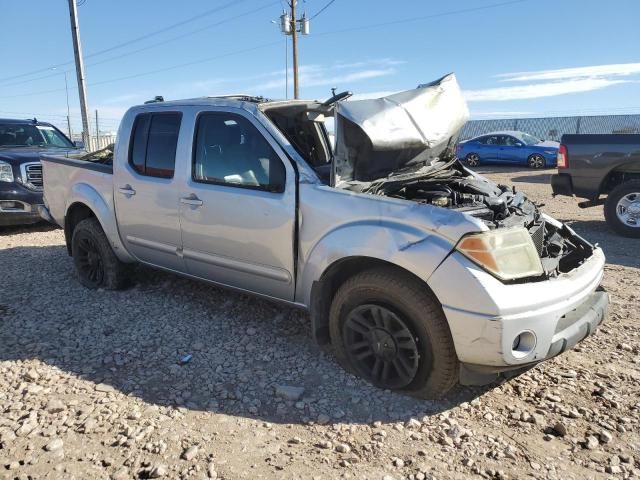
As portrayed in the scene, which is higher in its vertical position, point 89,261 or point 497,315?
point 497,315

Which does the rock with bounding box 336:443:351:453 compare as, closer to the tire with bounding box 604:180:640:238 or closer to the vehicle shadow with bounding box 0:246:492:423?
the vehicle shadow with bounding box 0:246:492:423

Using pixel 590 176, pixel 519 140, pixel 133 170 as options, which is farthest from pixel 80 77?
pixel 519 140

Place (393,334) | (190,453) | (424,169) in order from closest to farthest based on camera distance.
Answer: (190,453) < (393,334) < (424,169)

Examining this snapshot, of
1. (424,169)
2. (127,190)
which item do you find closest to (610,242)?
(424,169)

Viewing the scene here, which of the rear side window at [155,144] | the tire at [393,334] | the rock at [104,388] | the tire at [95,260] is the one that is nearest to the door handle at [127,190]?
the rear side window at [155,144]

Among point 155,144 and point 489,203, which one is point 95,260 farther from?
point 489,203

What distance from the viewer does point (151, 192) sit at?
4441 millimetres

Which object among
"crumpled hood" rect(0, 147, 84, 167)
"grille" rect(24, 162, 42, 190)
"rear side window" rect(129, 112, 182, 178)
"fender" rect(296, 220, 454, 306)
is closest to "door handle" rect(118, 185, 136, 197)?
"rear side window" rect(129, 112, 182, 178)

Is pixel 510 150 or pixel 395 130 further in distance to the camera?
pixel 510 150

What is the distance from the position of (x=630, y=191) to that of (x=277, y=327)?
19.4ft

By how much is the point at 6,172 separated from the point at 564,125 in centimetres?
2813

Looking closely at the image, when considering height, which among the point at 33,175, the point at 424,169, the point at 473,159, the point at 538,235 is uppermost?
the point at 424,169

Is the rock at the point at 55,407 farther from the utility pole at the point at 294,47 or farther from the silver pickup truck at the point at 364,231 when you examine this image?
the utility pole at the point at 294,47

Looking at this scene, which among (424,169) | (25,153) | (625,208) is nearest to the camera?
(424,169)
